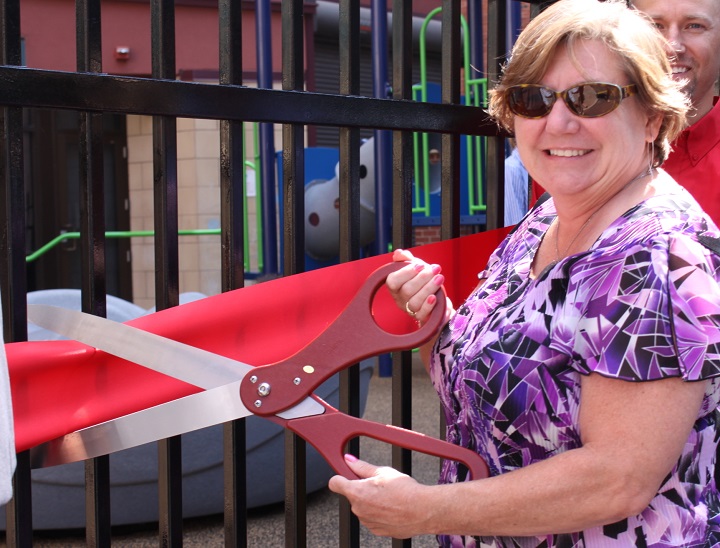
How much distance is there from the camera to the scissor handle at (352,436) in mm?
1480

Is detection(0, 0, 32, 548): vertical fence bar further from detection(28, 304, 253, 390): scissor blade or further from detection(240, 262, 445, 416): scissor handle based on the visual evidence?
detection(240, 262, 445, 416): scissor handle

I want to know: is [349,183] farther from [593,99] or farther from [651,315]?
[651,315]

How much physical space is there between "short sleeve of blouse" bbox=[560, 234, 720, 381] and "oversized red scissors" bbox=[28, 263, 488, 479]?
303 millimetres

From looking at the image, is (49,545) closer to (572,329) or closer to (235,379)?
(235,379)

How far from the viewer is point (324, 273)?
6.34ft

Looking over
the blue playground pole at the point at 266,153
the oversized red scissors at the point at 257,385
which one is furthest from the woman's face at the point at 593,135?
the blue playground pole at the point at 266,153

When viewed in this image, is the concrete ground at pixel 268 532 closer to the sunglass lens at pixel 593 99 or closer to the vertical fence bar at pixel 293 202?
the vertical fence bar at pixel 293 202

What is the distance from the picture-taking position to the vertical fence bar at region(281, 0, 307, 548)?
6.23ft

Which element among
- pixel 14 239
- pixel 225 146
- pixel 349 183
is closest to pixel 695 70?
pixel 349 183

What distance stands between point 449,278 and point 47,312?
0.96 metres

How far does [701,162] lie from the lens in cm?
208

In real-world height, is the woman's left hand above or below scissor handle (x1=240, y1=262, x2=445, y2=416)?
below

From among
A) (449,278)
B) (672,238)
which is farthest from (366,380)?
(672,238)

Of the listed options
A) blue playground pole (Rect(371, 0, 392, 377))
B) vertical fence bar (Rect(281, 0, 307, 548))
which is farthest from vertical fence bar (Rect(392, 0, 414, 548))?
blue playground pole (Rect(371, 0, 392, 377))
